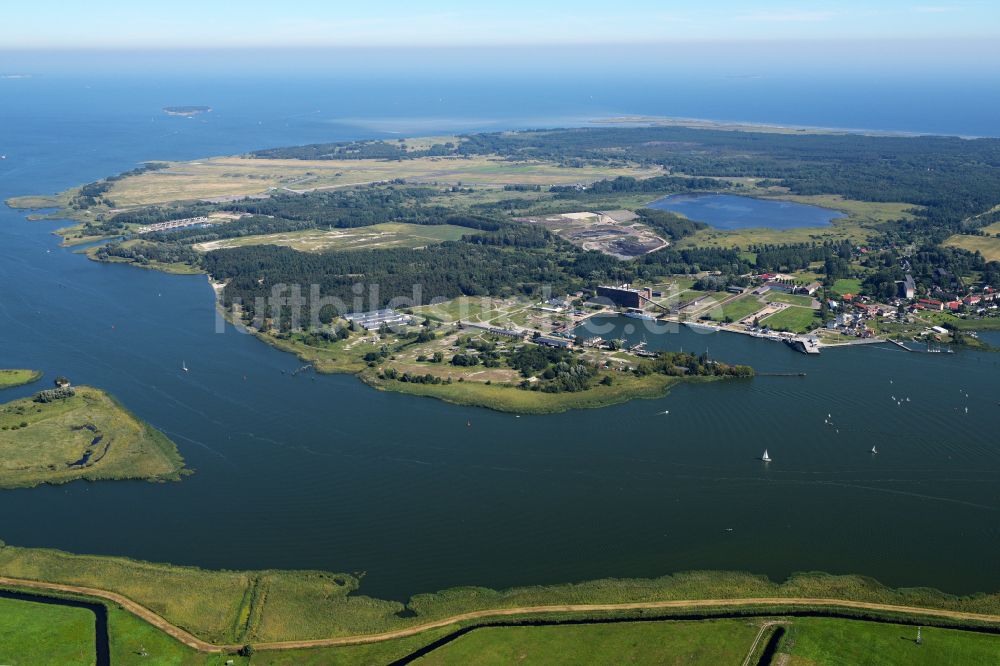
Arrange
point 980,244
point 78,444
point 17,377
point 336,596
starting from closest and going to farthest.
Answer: point 336,596
point 78,444
point 17,377
point 980,244

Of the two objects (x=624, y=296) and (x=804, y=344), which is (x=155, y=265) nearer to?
(x=624, y=296)

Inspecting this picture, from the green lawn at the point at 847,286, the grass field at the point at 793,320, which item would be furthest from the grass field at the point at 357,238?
the green lawn at the point at 847,286

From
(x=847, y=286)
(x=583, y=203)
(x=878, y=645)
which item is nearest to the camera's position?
(x=878, y=645)

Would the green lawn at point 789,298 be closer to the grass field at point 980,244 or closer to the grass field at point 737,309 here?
the grass field at point 737,309

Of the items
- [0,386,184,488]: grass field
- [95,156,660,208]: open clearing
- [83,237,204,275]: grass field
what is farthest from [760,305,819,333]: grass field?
[95,156,660,208]: open clearing

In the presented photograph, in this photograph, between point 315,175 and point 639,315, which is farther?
point 315,175

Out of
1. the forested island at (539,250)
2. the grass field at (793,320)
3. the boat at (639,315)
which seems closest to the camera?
the forested island at (539,250)

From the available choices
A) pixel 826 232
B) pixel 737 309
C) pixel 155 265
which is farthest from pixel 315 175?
pixel 737 309
